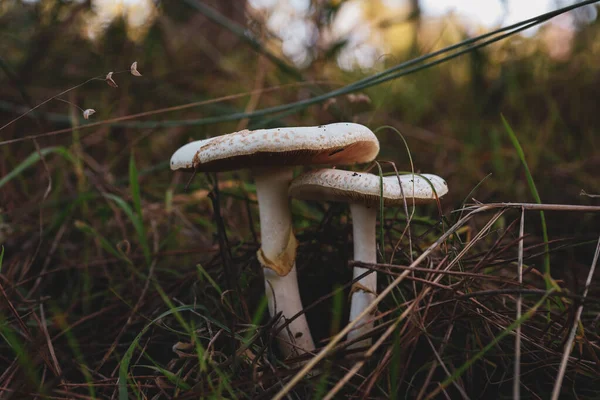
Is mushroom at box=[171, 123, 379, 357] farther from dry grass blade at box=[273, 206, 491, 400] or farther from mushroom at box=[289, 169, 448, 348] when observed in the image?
dry grass blade at box=[273, 206, 491, 400]

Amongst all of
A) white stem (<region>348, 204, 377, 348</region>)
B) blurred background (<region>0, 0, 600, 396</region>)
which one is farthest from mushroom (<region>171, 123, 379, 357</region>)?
blurred background (<region>0, 0, 600, 396</region>)

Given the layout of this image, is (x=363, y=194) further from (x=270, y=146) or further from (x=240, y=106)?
(x=240, y=106)

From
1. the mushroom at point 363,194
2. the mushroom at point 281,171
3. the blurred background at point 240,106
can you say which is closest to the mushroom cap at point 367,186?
the mushroom at point 363,194

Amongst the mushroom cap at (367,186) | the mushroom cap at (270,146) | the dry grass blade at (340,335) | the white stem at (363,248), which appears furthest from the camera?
the white stem at (363,248)

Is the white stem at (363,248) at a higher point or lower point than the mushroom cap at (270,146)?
lower

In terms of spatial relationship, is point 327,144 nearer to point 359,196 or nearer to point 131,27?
point 359,196

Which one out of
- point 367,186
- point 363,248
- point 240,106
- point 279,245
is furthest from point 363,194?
point 240,106

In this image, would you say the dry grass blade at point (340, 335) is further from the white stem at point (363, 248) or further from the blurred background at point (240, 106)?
the blurred background at point (240, 106)
